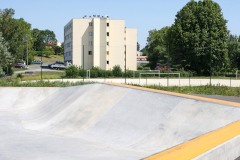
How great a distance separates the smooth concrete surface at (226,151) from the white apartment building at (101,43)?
59662 millimetres

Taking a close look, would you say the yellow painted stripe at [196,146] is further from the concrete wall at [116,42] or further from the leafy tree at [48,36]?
the leafy tree at [48,36]

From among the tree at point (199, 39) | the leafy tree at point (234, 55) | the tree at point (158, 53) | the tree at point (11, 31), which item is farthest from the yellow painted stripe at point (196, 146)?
the tree at point (158, 53)

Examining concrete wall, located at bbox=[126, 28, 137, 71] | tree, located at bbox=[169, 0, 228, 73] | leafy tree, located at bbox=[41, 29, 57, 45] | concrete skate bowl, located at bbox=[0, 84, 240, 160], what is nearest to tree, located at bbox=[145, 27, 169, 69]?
concrete wall, located at bbox=[126, 28, 137, 71]

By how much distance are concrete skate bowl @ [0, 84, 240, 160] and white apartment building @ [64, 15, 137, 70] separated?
169 feet

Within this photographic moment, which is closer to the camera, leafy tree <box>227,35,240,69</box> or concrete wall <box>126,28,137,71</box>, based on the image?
leafy tree <box>227,35,240,69</box>

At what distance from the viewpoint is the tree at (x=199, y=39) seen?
51.3 metres

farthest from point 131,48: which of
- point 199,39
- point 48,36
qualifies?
point 48,36

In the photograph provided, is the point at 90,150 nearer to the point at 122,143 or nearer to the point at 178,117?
the point at 122,143

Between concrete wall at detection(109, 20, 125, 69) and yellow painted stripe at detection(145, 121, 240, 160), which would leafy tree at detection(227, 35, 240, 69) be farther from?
yellow painted stripe at detection(145, 121, 240, 160)

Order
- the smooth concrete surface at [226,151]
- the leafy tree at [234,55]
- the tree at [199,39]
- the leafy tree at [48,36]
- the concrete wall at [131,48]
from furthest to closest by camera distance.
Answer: the leafy tree at [48,36]
the concrete wall at [131,48]
the leafy tree at [234,55]
the tree at [199,39]
the smooth concrete surface at [226,151]

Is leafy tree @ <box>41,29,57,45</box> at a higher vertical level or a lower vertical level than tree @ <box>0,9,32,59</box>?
higher

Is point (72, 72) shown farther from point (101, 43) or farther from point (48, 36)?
point (48, 36)

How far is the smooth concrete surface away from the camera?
13.6ft

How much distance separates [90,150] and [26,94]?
986 cm
